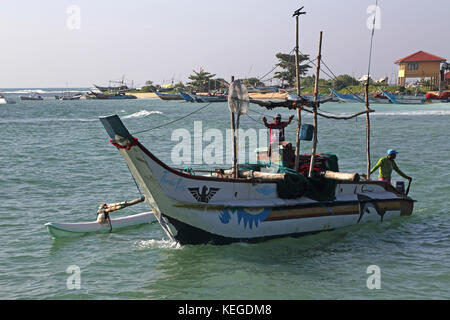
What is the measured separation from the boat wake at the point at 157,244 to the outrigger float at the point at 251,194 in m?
0.33

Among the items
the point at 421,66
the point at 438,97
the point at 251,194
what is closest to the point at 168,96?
the point at 421,66

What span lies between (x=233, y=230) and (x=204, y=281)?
158cm

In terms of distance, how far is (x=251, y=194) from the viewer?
11.2 meters

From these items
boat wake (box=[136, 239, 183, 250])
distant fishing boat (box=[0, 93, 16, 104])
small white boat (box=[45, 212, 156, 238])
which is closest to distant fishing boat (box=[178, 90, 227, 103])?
distant fishing boat (box=[0, 93, 16, 104])

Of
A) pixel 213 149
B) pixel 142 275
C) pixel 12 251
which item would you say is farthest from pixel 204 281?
pixel 213 149

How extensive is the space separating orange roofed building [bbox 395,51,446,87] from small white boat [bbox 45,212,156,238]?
7458 centimetres

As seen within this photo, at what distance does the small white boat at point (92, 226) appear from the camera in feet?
40.0

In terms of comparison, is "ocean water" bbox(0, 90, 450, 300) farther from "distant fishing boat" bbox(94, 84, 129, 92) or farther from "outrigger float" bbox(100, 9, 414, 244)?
"distant fishing boat" bbox(94, 84, 129, 92)

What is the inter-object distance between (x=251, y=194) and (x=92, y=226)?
4277 millimetres

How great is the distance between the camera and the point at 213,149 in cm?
3089

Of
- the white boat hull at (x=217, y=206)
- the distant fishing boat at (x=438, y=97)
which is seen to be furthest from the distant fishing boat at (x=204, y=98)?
the white boat hull at (x=217, y=206)

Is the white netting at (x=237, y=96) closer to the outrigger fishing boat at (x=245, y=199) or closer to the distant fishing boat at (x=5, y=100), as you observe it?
the outrigger fishing boat at (x=245, y=199)
